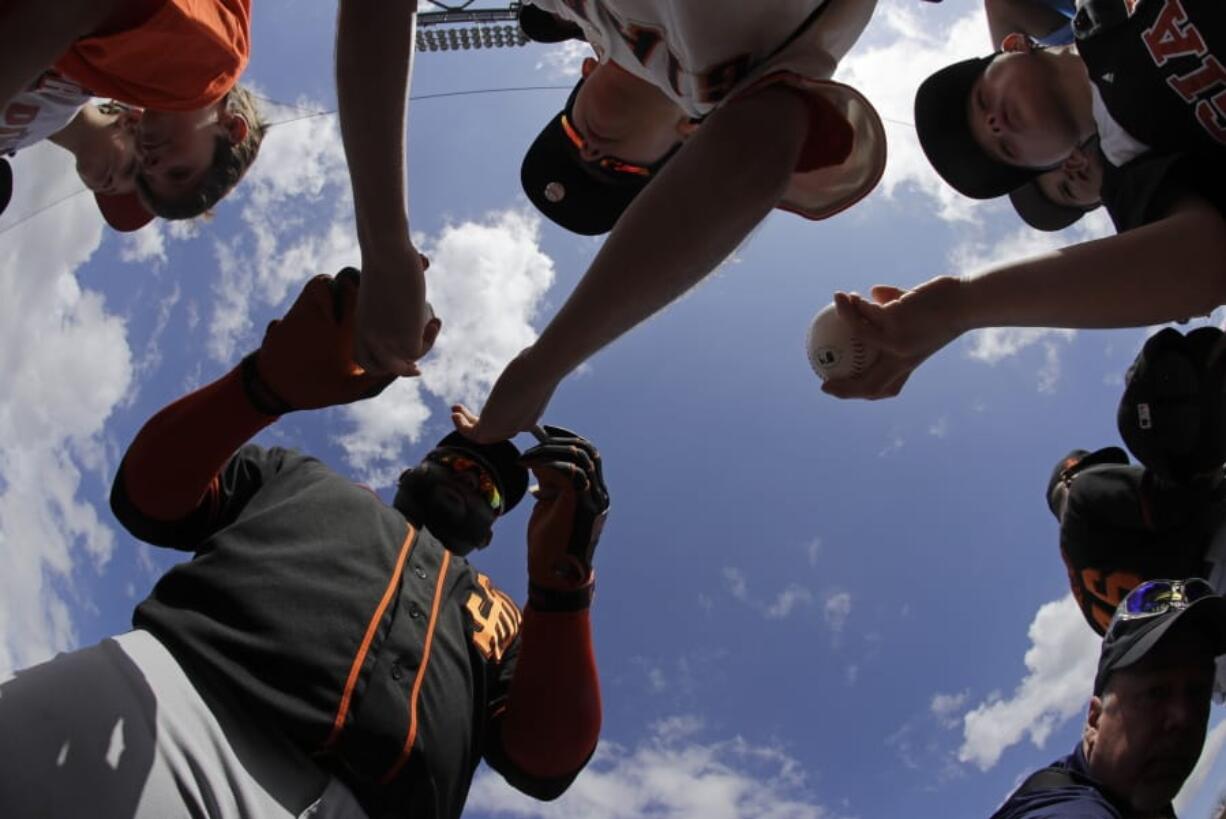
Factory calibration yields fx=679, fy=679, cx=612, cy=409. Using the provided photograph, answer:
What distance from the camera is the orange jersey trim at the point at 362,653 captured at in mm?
1134

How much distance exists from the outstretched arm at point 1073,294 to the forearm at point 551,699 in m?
1.02

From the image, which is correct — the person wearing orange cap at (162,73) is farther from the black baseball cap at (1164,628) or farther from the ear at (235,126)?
the black baseball cap at (1164,628)

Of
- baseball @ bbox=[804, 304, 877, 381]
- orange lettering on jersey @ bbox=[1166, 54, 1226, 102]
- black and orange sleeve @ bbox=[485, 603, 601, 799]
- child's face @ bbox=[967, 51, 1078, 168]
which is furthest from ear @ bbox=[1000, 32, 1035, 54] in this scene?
black and orange sleeve @ bbox=[485, 603, 601, 799]

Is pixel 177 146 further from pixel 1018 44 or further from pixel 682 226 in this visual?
pixel 1018 44

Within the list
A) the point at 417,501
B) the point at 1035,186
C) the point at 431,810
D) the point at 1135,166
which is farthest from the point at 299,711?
the point at 1035,186

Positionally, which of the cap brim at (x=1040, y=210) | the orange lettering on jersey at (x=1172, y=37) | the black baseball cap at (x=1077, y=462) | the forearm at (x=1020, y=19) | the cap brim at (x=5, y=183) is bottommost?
the black baseball cap at (x=1077, y=462)

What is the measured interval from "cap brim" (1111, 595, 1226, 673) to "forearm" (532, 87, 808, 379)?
54.5 inches

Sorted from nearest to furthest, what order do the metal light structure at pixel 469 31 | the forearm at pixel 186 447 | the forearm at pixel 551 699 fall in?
the forearm at pixel 186 447 < the forearm at pixel 551 699 < the metal light structure at pixel 469 31

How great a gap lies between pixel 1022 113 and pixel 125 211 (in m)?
2.83

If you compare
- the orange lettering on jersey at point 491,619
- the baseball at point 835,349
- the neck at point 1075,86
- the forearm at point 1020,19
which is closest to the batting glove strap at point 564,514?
the orange lettering on jersey at point 491,619

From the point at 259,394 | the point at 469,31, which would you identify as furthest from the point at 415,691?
the point at 469,31

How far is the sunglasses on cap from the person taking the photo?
4.82 ft

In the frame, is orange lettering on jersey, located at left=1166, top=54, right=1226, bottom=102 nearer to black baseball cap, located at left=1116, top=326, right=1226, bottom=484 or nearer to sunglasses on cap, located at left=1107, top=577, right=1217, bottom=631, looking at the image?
black baseball cap, located at left=1116, top=326, right=1226, bottom=484

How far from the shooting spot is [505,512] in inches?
82.9
